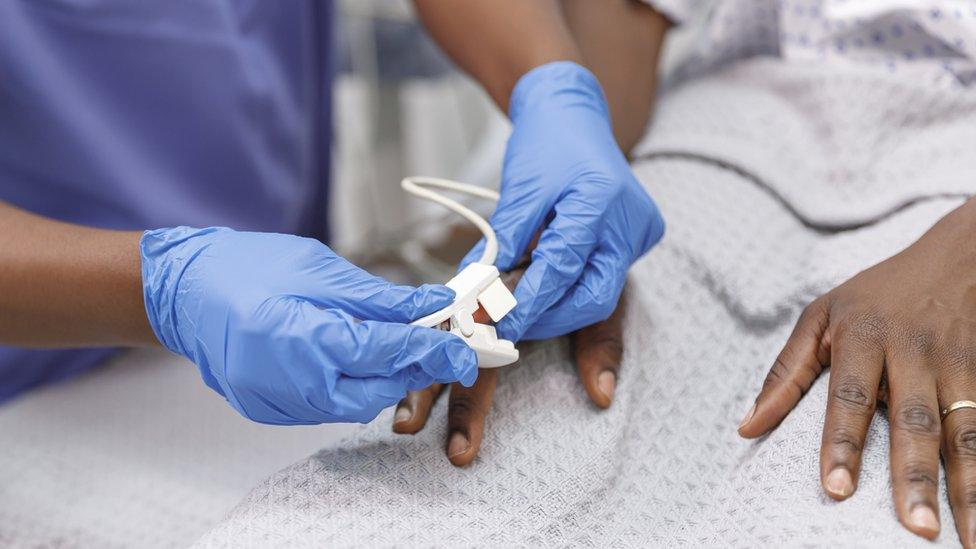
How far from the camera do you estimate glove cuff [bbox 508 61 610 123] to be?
88 centimetres

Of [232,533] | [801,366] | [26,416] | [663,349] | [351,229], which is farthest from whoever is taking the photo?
[351,229]

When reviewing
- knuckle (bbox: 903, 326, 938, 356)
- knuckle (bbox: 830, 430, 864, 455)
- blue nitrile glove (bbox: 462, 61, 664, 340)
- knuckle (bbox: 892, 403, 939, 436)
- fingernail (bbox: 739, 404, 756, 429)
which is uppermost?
blue nitrile glove (bbox: 462, 61, 664, 340)

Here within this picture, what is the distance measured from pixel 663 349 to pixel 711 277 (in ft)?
0.34

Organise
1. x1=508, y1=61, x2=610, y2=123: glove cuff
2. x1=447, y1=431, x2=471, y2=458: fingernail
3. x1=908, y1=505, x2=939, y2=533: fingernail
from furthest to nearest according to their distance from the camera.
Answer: x1=508, y1=61, x2=610, y2=123: glove cuff < x1=447, y1=431, x2=471, y2=458: fingernail < x1=908, y1=505, x2=939, y2=533: fingernail

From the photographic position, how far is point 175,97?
3.24ft

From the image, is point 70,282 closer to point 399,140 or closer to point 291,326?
point 291,326

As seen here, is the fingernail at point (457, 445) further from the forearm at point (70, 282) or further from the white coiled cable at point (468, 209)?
the forearm at point (70, 282)

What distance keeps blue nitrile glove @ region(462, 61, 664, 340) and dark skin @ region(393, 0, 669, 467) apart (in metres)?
0.04

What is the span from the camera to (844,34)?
41.1 inches

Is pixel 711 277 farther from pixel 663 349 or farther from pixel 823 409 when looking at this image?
pixel 823 409

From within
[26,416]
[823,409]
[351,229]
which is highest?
[823,409]

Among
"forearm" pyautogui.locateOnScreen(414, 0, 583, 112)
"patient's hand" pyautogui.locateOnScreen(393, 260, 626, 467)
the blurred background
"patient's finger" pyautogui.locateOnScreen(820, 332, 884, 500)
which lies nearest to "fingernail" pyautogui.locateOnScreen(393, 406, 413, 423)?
"patient's hand" pyautogui.locateOnScreen(393, 260, 626, 467)

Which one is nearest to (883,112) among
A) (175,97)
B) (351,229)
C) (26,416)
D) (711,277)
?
(711,277)

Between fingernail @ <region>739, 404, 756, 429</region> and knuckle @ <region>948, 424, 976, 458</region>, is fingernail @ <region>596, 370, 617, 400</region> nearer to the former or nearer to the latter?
fingernail @ <region>739, 404, 756, 429</region>
